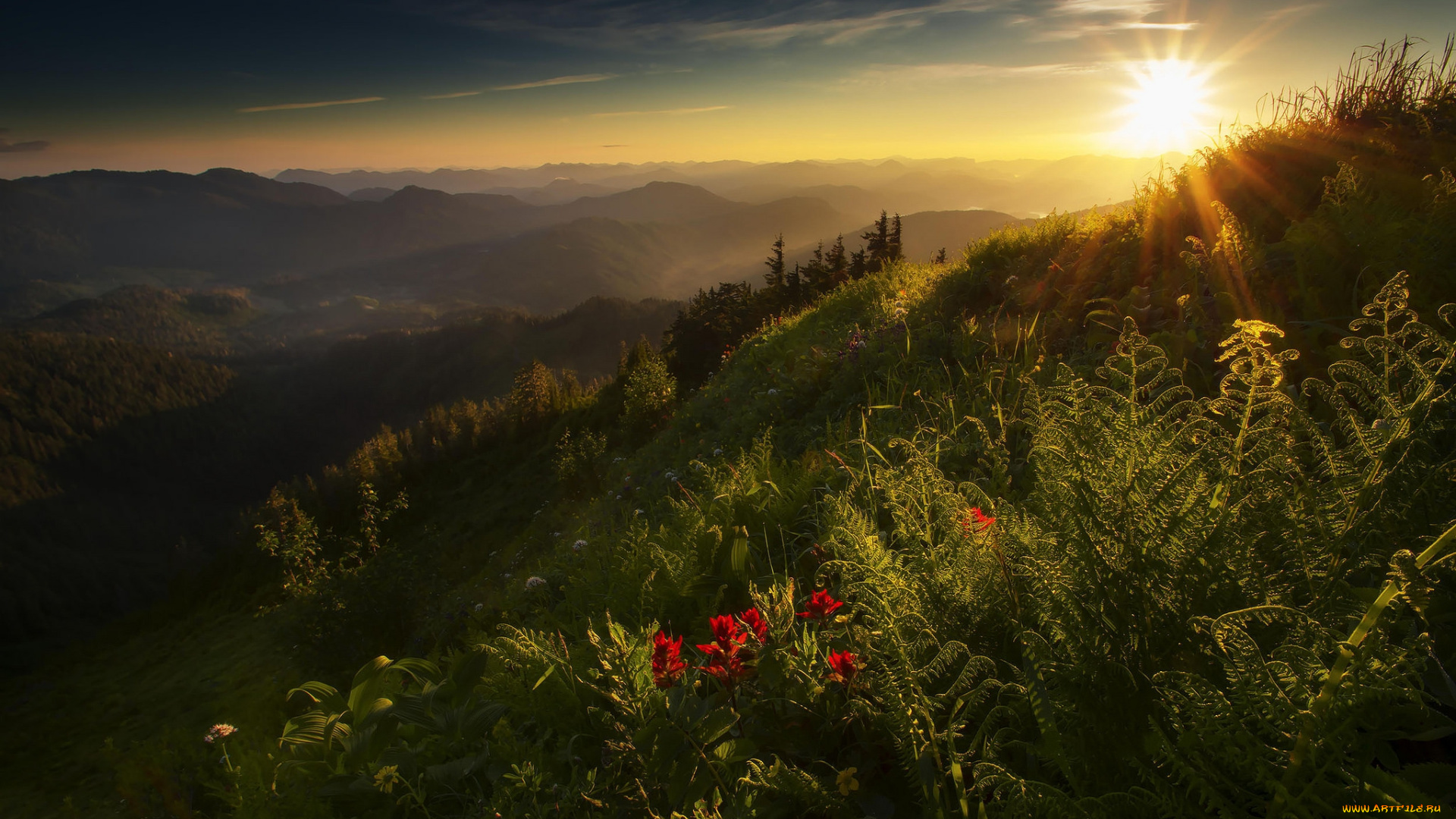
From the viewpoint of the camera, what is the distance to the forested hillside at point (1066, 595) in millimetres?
1046

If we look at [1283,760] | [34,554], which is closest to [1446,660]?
[1283,760]

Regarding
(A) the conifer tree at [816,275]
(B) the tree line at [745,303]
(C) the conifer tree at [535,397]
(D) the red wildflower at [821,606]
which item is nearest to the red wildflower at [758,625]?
(D) the red wildflower at [821,606]

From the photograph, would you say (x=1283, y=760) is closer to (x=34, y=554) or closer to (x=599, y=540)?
(x=599, y=540)

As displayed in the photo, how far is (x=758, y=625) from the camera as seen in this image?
1.82 meters

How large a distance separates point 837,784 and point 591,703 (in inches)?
39.0

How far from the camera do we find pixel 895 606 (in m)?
1.55

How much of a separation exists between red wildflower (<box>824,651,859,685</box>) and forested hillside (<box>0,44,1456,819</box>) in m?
0.02

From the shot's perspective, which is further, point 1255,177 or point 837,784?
point 1255,177

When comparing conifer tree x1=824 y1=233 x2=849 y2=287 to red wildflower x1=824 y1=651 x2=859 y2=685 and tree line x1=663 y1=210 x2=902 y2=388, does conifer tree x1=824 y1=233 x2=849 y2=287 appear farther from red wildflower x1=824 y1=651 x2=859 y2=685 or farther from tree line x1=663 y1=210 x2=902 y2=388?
red wildflower x1=824 y1=651 x2=859 y2=685

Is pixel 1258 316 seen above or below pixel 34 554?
above

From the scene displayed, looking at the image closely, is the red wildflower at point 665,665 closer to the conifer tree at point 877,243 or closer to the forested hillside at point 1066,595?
the forested hillside at point 1066,595

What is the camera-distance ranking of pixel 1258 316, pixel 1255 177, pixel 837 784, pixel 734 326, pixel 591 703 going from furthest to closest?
pixel 734 326, pixel 1255 177, pixel 1258 316, pixel 591 703, pixel 837 784

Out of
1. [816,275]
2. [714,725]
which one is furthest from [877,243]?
[714,725]

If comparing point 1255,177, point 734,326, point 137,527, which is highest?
point 1255,177
